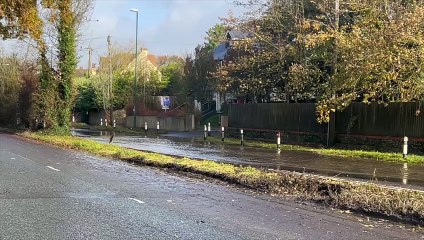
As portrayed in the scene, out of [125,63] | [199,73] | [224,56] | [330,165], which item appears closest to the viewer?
[330,165]

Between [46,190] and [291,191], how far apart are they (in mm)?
5266

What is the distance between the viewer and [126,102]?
182 ft

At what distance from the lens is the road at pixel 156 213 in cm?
711

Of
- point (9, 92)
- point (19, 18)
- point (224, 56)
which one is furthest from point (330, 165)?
point (9, 92)

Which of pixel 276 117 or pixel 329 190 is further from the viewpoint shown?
pixel 276 117

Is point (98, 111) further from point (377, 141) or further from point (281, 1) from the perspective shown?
point (377, 141)

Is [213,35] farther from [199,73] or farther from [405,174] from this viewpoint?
[405,174]

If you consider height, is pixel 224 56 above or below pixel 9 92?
above

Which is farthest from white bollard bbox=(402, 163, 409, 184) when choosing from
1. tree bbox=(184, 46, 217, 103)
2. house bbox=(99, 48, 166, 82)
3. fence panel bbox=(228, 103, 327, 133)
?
house bbox=(99, 48, 166, 82)

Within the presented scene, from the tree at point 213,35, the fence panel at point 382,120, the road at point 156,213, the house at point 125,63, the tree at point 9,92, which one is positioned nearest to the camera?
the road at point 156,213

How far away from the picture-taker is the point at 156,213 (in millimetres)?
8445

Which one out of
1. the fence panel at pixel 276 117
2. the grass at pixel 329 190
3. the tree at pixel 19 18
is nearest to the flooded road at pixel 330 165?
the grass at pixel 329 190

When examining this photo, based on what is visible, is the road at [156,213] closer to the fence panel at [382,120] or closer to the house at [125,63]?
the fence panel at [382,120]

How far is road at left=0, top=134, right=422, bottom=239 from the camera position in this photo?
7.11 meters
